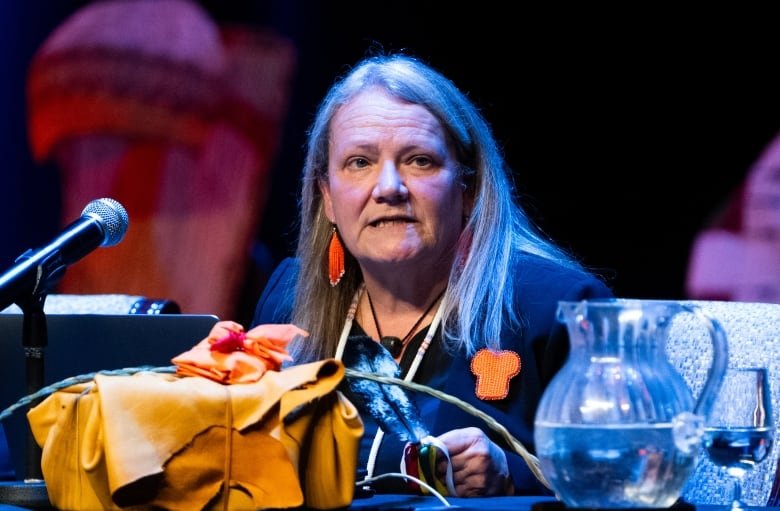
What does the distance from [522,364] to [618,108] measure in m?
1.21

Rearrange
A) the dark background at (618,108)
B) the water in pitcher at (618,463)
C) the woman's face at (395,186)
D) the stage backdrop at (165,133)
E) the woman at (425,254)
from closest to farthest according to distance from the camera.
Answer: the water in pitcher at (618,463) → the woman at (425,254) → the woman's face at (395,186) → the dark background at (618,108) → the stage backdrop at (165,133)

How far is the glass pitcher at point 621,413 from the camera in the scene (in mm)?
997

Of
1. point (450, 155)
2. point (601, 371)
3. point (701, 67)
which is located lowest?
point (601, 371)

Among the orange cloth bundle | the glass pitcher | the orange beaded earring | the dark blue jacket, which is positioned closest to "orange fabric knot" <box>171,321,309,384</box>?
the orange cloth bundle

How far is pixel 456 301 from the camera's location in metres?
2.11

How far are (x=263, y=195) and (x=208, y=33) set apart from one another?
1.84 feet

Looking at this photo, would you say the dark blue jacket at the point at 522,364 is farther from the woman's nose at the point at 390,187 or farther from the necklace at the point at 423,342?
the woman's nose at the point at 390,187

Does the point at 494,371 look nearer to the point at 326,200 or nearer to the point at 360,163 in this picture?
the point at 360,163

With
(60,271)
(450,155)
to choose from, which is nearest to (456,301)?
(450,155)

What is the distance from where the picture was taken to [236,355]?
1.19m

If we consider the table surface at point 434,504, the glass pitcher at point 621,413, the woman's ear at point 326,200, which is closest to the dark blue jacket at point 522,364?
the woman's ear at point 326,200

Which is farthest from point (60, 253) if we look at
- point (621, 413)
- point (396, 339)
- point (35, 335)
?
point (396, 339)

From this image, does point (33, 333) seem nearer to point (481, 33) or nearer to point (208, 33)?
point (481, 33)

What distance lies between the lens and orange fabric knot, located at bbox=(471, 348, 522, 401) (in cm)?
191
